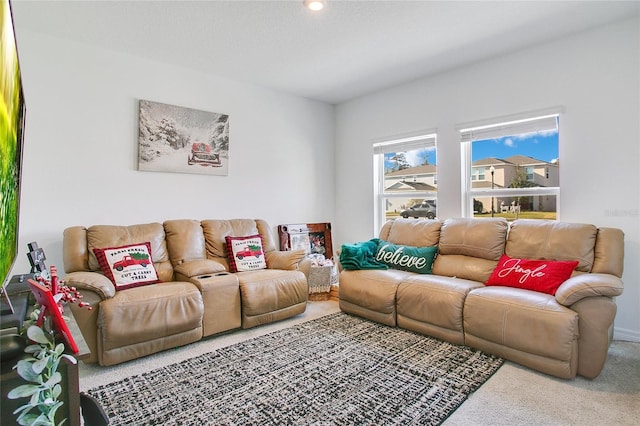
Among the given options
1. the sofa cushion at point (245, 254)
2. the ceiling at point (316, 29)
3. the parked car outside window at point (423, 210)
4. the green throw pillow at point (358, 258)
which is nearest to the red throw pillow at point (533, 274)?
the green throw pillow at point (358, 258)

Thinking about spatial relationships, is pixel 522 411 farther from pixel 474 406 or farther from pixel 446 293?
pixel 446 293

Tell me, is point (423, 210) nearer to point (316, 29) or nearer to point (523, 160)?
point (523, 160)

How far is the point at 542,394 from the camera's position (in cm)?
208

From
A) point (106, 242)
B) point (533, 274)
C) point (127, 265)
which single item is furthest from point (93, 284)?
point (533, 274)

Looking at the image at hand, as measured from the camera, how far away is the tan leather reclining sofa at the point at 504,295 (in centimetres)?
220

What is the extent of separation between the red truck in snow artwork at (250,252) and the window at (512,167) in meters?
2.22

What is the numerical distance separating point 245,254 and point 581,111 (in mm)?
3283

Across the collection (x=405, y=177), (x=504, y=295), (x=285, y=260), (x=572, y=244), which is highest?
(x=405, y=177)

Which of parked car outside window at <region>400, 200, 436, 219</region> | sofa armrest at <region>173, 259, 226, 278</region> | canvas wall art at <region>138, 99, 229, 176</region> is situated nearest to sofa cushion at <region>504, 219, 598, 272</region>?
parked car outside window at <region>400, 200, 436, 219</region>

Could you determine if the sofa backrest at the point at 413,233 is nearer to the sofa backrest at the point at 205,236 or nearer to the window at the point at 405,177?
the window at the point at 405,177

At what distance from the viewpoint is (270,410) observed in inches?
76.0

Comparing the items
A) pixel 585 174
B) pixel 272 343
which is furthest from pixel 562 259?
pixel 272 343

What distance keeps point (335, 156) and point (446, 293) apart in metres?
2.99

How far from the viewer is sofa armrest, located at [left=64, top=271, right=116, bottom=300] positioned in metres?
2.43
